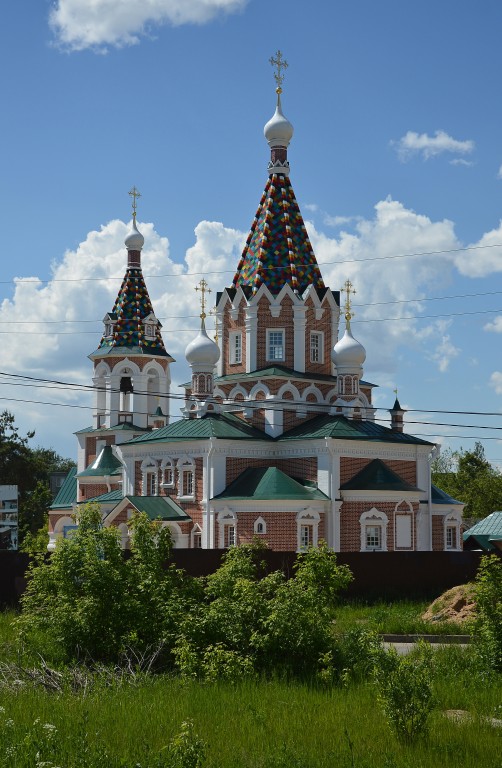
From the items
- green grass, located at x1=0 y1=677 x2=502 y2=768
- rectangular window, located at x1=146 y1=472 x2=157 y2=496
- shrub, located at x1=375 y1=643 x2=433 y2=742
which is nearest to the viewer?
green grass, located at x1=0 y1=677 x2=502 y2=768

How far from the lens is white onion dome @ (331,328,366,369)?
37562 mm

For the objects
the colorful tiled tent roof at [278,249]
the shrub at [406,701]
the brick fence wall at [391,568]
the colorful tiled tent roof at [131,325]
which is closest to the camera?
the shrub at [406,701]

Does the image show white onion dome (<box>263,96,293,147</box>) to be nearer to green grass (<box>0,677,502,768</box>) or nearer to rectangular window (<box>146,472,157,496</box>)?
rectangular window (<box>146,472,157,496</box>)

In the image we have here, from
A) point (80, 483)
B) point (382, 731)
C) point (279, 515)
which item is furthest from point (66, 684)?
point (80, 483)

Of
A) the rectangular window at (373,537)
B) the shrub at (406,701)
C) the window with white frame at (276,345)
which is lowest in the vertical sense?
the shrub at (406,701)

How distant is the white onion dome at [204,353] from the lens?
38.2m

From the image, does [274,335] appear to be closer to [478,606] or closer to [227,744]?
[478,606]

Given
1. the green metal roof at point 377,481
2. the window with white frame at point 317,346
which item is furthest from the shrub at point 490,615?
the window with white frame at point 317,346

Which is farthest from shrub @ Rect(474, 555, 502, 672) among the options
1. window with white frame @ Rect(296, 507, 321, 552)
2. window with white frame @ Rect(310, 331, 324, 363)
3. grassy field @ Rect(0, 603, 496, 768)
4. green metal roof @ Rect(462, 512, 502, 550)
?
green metal roof @ Rect(462, 512, 502, 550)

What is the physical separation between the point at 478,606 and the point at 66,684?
591 cm

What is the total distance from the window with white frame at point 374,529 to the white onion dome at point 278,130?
14633 millimetres

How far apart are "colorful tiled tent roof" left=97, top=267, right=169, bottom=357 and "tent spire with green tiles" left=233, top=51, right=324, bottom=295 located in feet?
22.9

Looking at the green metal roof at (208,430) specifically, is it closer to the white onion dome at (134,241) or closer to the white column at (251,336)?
the white column at (251,336)

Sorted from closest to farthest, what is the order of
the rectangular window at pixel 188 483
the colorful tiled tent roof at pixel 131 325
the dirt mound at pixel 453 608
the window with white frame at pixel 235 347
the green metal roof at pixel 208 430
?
1. the dirt mound at pixel 453 608
2. the green metal roof at pixel 208 430
3. the rectangular window at pixel 188 483
4. the window with white frame at pixel 235 347
5. the colorful tiled tent roof at pixel 131 325
